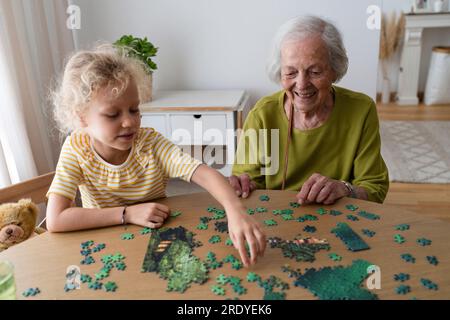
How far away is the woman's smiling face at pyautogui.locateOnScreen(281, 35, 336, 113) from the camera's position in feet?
5.01

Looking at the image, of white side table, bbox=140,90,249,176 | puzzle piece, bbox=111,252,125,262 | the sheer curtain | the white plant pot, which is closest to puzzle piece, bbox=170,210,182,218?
puzzle piece, bbox=111,252,125,262

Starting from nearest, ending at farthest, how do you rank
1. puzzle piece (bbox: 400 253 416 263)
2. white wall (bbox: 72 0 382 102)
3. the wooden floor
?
puzzle piece (bbox: 400 253 416 263) → the wooden floor → white wall (bbox: 72 0 382 102)

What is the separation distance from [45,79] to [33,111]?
12.3 inches

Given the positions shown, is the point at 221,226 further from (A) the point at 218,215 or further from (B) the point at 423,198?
(B) the point at 423,198

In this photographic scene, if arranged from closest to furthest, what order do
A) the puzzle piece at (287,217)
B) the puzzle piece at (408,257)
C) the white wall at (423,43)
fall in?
the puzzle piece at (408,257), the puzzle piece at (287,217), the white wall at (423,43)

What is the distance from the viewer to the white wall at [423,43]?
5.67 m

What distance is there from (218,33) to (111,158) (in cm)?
219

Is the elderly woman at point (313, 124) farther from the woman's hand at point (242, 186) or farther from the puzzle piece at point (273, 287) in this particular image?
the puzzle piece at point (273, 287)

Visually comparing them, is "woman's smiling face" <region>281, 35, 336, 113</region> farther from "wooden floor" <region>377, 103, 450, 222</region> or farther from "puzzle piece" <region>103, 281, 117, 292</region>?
"wooden floor" <region>377, 103, 450, 222</region>

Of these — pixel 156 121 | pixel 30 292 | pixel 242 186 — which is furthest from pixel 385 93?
pixel 30 292

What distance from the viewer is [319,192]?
135cm

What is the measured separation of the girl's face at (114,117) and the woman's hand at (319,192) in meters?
0.58

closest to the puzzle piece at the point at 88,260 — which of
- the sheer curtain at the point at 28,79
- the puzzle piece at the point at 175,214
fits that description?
the puzzle piece at the point at 175,214

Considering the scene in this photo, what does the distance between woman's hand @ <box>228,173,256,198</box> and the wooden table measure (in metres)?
0.10
